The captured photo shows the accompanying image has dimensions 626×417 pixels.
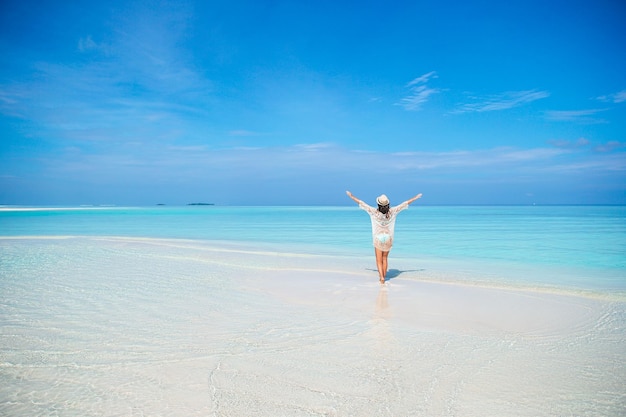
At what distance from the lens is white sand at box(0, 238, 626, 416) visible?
3.92 m

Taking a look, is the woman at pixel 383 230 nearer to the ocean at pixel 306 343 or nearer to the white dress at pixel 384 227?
the white dress at pixel 384 227

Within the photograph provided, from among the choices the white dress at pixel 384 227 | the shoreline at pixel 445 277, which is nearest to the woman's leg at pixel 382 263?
the white dress at pixel 384 227

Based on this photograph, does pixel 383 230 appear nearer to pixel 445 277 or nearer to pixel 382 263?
pixel 382 263

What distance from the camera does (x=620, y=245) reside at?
19125 millimetres

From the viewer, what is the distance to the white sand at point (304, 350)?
3.92m

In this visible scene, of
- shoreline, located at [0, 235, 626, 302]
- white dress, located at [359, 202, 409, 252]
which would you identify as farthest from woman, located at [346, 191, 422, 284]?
shoreline, located at [0, 235, 626, 302]

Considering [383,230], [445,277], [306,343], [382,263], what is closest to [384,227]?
[383,230]

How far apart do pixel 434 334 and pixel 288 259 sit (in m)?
8.86

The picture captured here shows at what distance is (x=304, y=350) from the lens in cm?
522

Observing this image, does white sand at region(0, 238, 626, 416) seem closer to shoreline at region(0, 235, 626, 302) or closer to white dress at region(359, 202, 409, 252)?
shoreline at region(0, 235, 626, 302)

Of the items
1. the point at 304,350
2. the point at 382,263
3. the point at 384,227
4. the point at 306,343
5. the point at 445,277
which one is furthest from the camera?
the point at 445,277

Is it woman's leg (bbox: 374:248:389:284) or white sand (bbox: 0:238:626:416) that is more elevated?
woman's leg (bbox: 374:248:389:284)

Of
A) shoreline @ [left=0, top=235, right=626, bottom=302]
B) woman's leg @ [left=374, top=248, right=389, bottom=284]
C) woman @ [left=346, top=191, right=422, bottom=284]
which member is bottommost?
shoreline @ [left=0, top=235, right=626, bottom=302]

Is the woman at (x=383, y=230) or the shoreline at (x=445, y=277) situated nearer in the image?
the shoreline at (x=445, y=277)
